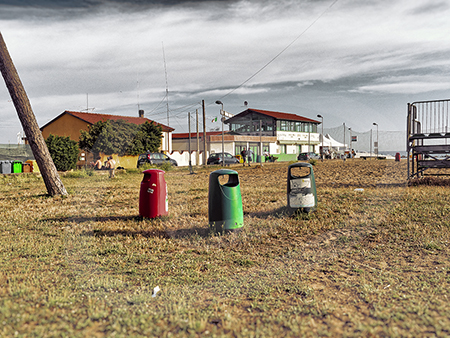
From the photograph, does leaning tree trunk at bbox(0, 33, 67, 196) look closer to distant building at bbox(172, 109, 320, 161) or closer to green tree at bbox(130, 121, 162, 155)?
green tree at bbox(130, 121, 162, 155)

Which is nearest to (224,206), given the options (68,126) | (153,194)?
(153,194)

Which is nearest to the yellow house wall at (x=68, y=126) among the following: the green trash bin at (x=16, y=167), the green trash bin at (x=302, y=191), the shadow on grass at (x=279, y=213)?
the green trash bin at (x=16, y=167)

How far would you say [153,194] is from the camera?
7.38m

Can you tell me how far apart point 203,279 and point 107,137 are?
34.9m

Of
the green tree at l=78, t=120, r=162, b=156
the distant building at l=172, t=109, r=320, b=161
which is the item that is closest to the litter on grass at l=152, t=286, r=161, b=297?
the green tree at l=78, t=120, r=162, b=156

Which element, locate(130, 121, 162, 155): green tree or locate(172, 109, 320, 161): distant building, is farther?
locate(172, 109, 320, 161): distant building

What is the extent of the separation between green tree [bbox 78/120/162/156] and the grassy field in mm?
29960

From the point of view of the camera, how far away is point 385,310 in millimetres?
3209

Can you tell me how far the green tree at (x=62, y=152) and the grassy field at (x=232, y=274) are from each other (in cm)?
1937

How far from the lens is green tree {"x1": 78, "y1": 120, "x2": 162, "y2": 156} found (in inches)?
1451

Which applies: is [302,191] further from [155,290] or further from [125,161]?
[125,161]

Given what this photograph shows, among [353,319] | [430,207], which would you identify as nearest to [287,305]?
[353,319]

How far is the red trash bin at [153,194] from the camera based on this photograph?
7.22 metres

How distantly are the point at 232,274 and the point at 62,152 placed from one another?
2489 centimetres
